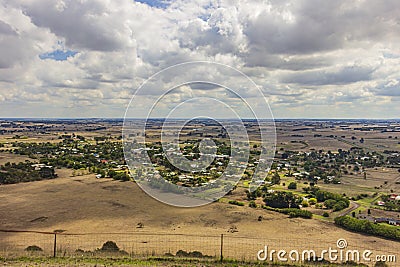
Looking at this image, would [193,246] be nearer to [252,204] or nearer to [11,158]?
[252,204]

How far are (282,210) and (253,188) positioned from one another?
6.74 metres

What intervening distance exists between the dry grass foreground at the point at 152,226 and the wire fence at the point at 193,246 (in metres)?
0.05

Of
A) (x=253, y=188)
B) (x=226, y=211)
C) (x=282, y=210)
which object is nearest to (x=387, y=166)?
(x=253, y=188)

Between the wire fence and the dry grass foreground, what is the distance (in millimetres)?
50

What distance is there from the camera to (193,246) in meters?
16.4

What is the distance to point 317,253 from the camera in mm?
16219

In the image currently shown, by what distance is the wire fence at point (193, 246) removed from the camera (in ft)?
49.2

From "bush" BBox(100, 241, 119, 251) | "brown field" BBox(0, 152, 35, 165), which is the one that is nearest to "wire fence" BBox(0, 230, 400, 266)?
"bush" BBox(100, 241, 119, 251)

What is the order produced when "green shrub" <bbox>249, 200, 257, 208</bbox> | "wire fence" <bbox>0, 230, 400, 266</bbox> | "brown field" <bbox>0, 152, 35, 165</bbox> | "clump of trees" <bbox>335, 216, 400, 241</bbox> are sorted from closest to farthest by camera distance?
"wire fence" <bbox>0, 230, 400, 266</bbox>
"clump of trees" <bbox>335, 216, 400, 241</bbox>
"green shrub" <bbox>249, 200, 257, 208</bbox>
"brown field" <bbox>0, 152, 35, 165</bbox>

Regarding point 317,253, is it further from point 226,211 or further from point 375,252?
point 226,211

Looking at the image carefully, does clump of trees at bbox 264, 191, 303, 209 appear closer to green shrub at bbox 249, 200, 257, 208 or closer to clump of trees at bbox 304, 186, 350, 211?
green shrub at bbox 249, 200, 257, 208

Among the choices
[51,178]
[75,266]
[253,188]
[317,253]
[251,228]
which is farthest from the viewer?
[51,178]

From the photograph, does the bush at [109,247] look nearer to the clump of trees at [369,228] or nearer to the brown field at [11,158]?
the clump of trees at [369,228]

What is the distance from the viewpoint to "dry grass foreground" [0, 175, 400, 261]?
16.8 meters
